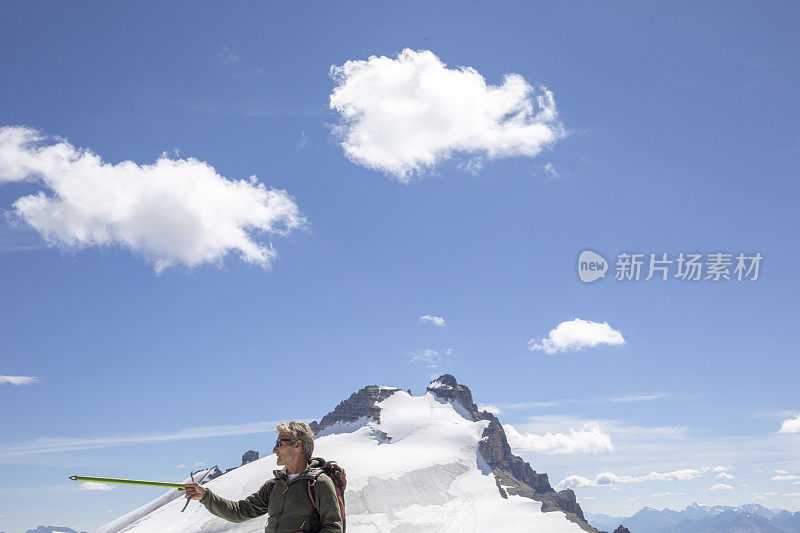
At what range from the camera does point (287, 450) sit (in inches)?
248

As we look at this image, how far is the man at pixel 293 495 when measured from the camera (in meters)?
6.00

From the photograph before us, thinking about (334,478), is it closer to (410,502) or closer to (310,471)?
(310,471)

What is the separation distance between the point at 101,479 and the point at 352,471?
182766 mm

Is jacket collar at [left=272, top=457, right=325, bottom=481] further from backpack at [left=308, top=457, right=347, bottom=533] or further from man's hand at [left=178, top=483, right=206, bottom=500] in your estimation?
man's hand at [left=178, top=483, right=206, bottom=500]

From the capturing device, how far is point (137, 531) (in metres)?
175

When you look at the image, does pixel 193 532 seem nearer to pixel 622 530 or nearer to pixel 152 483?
pixel 622 530

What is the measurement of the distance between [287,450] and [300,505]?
56 centimetres

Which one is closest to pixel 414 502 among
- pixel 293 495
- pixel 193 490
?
pixel 293 495

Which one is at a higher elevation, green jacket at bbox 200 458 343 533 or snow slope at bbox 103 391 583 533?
green jacket at bbox 200 458 343 533

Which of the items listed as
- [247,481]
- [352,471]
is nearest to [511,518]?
[352,471]

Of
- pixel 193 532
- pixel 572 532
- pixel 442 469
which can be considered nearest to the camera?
pixel 193 532

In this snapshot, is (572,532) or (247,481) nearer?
(572,532)

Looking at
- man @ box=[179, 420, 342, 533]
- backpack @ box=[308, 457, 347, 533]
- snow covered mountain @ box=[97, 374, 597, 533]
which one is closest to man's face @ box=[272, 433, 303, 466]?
man @ box=[179, 420, 342, 533]

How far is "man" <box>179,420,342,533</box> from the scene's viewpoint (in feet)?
19.7
